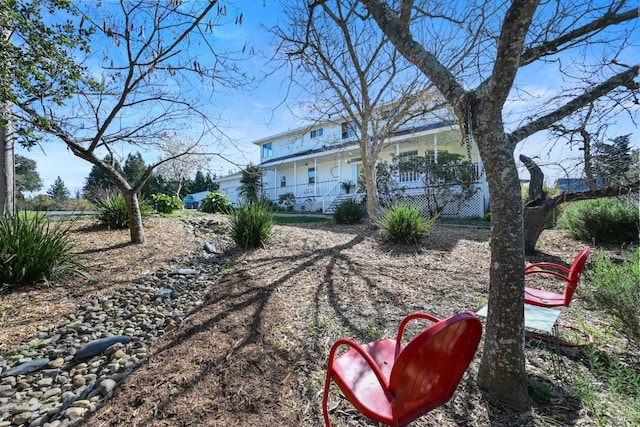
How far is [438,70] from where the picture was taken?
2.29m

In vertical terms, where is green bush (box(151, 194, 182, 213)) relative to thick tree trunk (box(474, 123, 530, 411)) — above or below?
above

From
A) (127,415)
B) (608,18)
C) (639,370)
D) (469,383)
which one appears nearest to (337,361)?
(469,383)

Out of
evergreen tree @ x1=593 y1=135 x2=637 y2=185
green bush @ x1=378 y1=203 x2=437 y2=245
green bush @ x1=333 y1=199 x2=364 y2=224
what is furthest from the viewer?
green bush @ x1=333 y1=199 x2=364 y2=224

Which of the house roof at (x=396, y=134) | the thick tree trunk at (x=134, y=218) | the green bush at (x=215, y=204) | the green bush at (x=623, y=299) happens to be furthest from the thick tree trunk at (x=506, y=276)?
the green bush at (x=215, y=204)

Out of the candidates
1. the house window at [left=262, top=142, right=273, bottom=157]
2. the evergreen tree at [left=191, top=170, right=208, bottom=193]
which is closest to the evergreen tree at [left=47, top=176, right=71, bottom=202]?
the evergreen tree at [left=191, top=170, right=208, bottom=193]

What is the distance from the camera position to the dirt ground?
1993 millimetres

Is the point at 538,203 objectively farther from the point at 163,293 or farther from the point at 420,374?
the point at 163,293

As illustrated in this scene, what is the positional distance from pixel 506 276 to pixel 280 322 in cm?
223

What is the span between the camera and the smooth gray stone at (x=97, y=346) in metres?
2.79

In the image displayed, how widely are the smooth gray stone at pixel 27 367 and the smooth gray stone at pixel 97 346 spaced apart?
24 cm

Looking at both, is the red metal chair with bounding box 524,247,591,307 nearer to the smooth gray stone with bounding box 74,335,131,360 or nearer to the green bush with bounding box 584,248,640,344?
the green bush with bounding box 584,248,640,344

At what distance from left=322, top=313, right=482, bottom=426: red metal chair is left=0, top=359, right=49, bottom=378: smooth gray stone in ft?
9.14

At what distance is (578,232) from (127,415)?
9445mm

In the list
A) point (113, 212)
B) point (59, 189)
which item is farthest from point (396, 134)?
point (59, 189)
